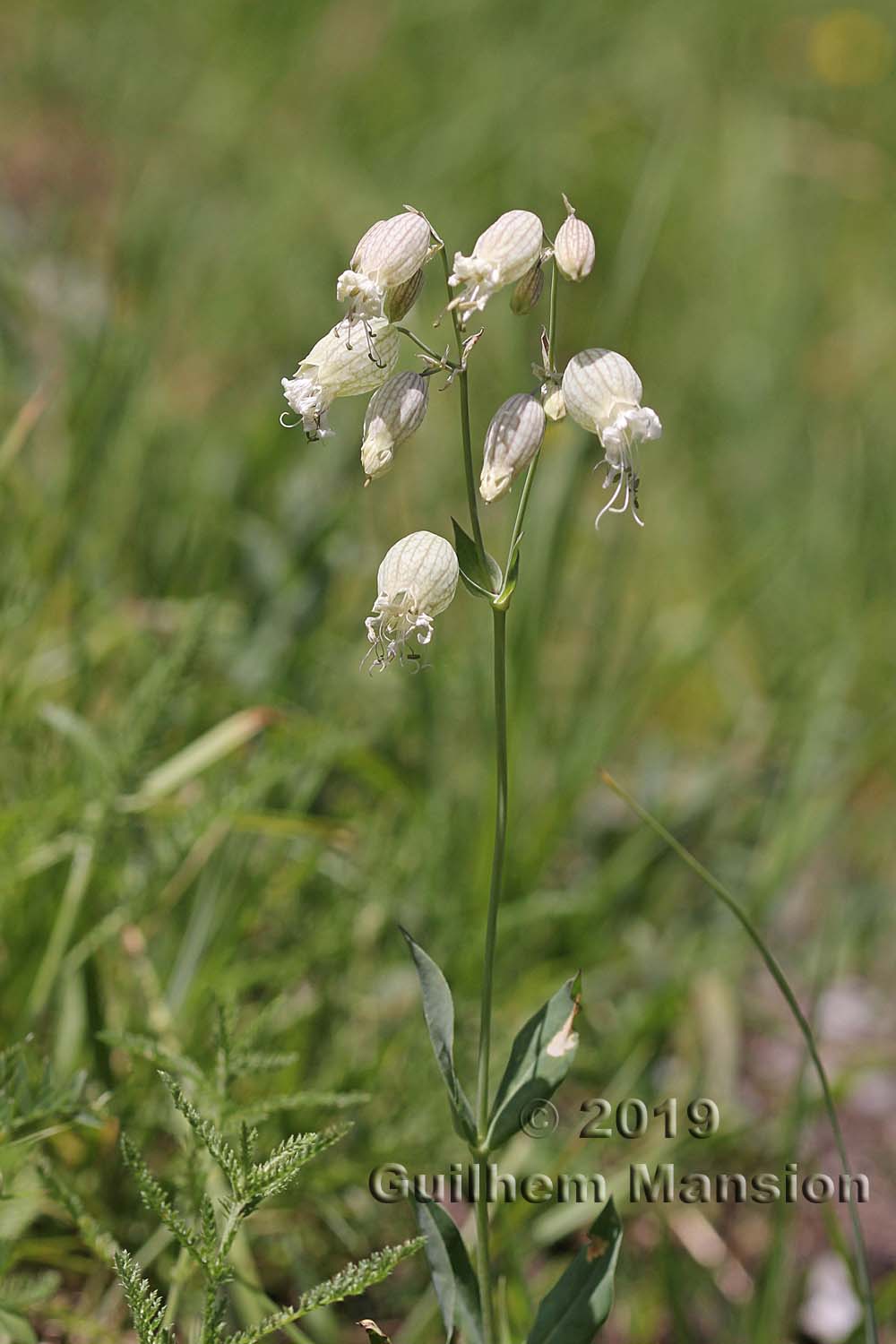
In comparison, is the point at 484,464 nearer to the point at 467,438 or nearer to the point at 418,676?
the point at 467,438

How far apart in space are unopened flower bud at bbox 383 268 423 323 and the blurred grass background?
77 cm

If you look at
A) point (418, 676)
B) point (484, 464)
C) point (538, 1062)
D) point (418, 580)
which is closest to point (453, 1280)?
point (538, 1062)

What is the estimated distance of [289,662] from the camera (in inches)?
93.9

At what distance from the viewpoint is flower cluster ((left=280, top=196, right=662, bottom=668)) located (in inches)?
44.5

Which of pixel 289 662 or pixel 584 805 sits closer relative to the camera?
pixel 289 662

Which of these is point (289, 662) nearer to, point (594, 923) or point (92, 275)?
point (594, 923)

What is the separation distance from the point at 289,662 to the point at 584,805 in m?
0.67

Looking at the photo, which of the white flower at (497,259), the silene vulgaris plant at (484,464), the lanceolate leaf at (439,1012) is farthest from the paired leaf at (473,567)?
the lanceolate leaf at (439,1012)

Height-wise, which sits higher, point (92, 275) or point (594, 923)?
point (92, 275)

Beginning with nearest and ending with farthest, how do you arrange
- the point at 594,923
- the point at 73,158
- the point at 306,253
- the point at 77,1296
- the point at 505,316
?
the point at 77,1296, the point at 594,923, the point at 505,316, the point at 306,253, the point at 73,158

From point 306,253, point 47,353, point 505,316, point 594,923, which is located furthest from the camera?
point 306,253

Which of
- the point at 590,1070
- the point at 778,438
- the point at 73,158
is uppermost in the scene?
the point at 73,158

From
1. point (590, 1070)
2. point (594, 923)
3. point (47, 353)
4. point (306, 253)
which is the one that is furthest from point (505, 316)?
point (590, 1070)

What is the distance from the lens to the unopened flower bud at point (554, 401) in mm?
1193
